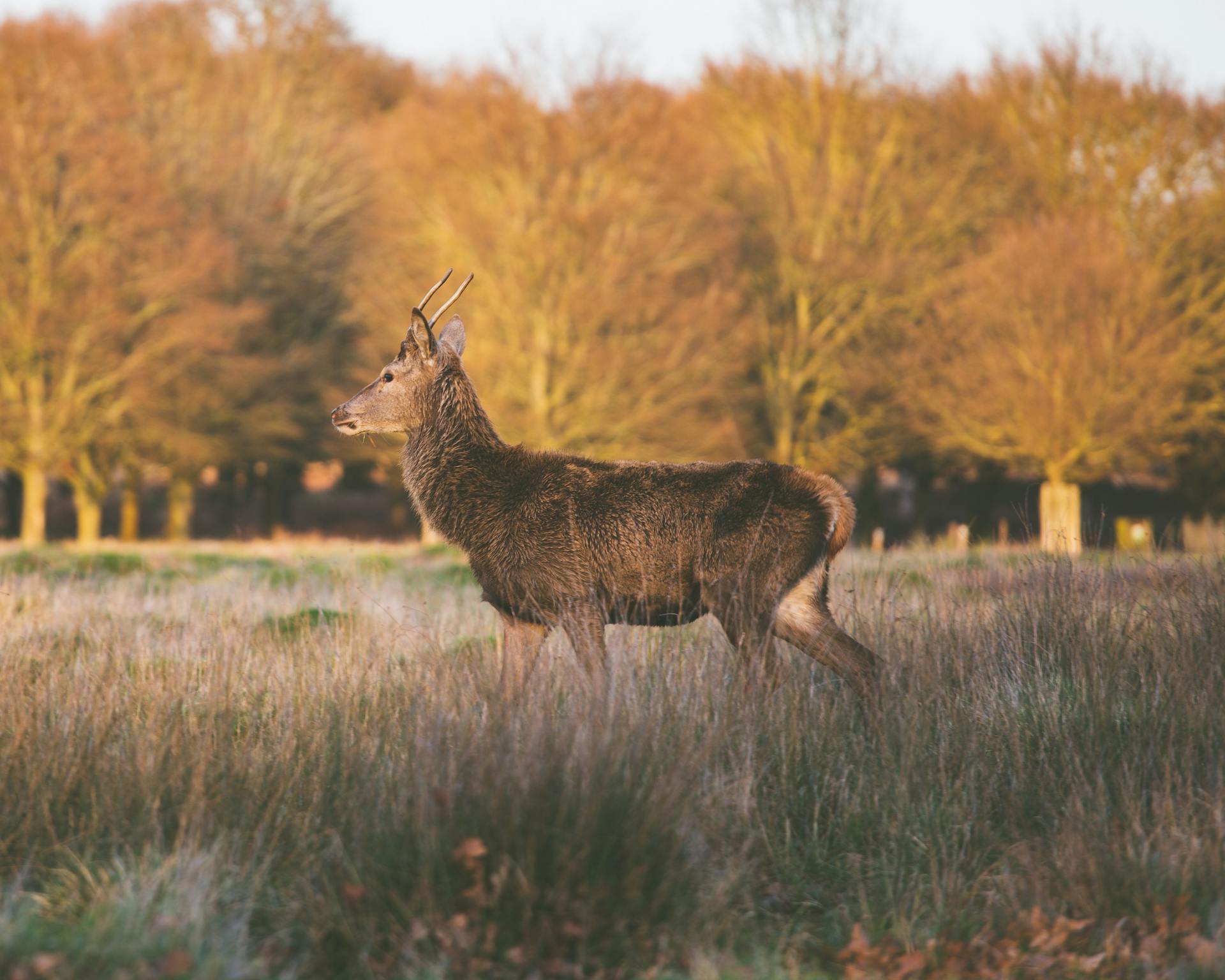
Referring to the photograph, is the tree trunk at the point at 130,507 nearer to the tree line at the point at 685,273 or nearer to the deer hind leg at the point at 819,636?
the tree line at the point at 685,273

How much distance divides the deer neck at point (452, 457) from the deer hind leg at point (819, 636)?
5.16ft

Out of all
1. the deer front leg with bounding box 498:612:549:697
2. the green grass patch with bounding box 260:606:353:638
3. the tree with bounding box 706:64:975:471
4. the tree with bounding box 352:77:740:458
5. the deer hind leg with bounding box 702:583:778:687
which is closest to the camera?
the deer front leg with bounding box 498:612:549:697

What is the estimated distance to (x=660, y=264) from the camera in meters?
24.9

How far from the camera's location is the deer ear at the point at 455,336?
23.4 feet

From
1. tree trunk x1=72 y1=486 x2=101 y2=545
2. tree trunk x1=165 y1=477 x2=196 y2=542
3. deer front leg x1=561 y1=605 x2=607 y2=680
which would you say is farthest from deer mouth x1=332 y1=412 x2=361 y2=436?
tree trunk x1=165 y1=477 x2=196 y2=542

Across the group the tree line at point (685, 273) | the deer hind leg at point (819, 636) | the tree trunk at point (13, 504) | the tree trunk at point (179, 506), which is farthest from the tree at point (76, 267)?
the deer hind leg at point (819, 636)

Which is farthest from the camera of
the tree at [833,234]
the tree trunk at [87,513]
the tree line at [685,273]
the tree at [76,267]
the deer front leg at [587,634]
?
the tree trunk at [87,513]

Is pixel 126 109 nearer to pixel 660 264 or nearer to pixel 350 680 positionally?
pixel 660 264

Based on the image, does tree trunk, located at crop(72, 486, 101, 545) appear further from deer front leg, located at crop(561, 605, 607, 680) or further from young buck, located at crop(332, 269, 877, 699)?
deer front leg, located at crop(561, 605, 607, 680)

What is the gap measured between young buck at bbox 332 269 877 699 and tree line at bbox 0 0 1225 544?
17.7 meters

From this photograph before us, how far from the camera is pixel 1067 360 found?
22.3 meters

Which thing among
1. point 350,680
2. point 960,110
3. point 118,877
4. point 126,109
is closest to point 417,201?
point 126,109

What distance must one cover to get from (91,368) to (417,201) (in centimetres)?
723

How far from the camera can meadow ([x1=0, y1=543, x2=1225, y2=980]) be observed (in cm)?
378
